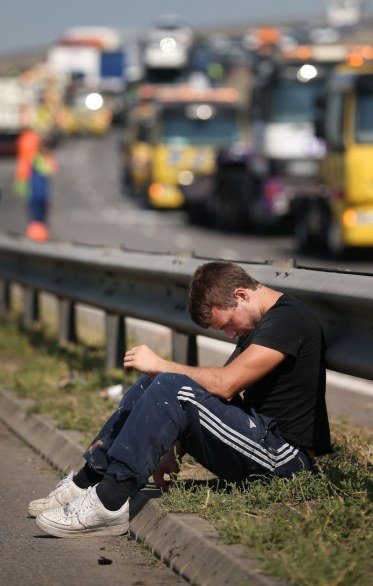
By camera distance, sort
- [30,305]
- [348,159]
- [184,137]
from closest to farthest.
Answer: [30,305] → [348,159] → [184,137]

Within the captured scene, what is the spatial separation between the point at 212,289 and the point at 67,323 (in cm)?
589

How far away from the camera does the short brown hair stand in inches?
225

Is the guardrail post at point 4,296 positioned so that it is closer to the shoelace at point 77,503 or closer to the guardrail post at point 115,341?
the guardrail post at point 115,341

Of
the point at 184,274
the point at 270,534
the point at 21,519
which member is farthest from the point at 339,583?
the point at 184,274

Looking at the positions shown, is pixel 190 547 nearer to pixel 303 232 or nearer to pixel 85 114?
pixel 303 232

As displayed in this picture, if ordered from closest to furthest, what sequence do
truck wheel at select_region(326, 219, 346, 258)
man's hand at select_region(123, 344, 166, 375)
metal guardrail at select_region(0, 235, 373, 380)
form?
man's hand at select_region(123, 344, 166, 375), metal guardrail at select_region(0, 235, 373, 380), truck wheel at select_region(326, 219, 346, 258)

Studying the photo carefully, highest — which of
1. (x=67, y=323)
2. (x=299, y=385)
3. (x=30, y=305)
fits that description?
(x=299, y=385)

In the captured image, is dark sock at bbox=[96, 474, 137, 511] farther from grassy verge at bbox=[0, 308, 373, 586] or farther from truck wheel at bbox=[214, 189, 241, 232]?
truck wheel at bbox=[214, 189, 241, 232]

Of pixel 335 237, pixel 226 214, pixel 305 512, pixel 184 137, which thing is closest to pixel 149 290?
pixel 305 512

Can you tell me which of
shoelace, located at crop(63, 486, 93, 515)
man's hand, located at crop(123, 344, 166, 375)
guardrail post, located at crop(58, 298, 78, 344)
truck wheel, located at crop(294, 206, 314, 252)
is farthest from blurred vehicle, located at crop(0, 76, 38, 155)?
shoelace, located at crop(63, 486, 93, 515)

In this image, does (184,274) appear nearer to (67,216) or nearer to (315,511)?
(315,511)

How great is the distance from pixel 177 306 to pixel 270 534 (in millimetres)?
3568

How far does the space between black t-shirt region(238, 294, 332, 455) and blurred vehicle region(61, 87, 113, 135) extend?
255 feet

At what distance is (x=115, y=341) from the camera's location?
9656 mm
